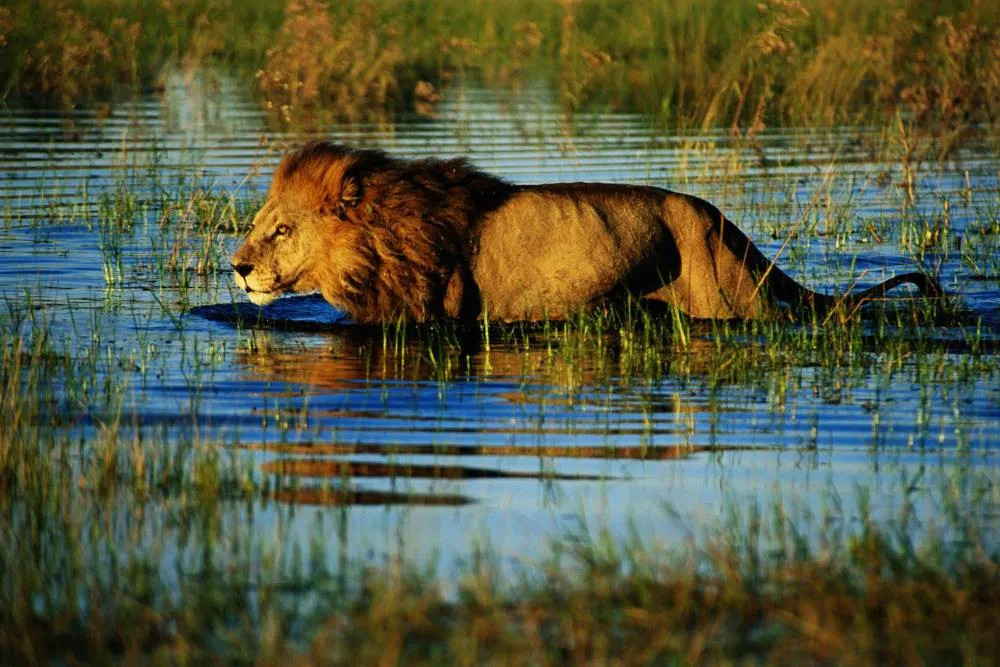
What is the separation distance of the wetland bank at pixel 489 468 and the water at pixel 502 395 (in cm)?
3

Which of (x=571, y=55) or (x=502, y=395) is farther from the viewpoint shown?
(x=571, y=55)

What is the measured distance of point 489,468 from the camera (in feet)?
22.2

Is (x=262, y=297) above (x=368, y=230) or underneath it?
underneath

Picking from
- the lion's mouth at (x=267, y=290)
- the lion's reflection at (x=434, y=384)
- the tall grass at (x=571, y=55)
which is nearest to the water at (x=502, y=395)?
the lion's reflection at (x=434, y=384)

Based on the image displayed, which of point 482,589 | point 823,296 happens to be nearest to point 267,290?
point 823,296

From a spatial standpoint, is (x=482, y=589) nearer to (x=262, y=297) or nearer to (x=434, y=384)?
(x=434, y=384)

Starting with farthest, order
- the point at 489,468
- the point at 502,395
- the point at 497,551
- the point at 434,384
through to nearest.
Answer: the point at 434,384
the point at 502,395
the point at 489,468
the point at 497,551

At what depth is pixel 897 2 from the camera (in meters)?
29.0

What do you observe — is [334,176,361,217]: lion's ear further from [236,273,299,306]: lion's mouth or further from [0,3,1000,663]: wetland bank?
[0,3,1000,663]: wetland bank

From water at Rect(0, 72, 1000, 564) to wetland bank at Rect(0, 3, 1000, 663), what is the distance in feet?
0.09

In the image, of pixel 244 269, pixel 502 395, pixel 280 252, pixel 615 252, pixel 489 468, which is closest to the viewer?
pixel 489 468

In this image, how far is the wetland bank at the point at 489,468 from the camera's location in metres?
4.81

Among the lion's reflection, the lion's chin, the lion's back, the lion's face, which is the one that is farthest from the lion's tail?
the lion's chin

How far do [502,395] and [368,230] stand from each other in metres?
2.06
